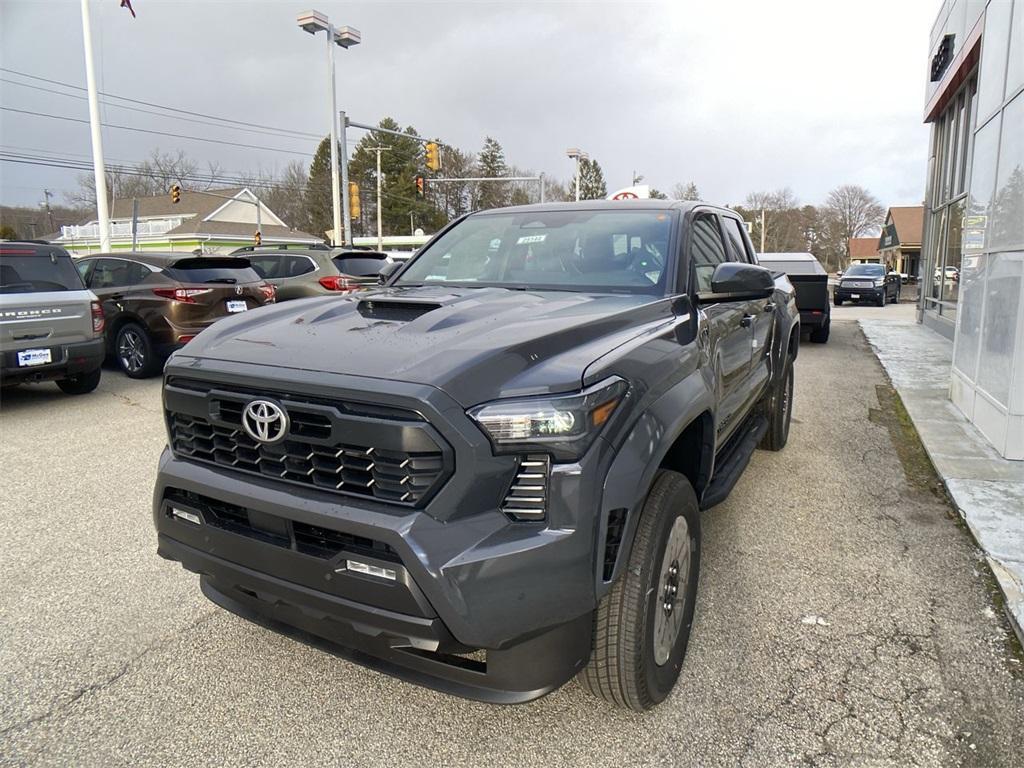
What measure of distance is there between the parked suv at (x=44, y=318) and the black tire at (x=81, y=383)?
0.57ft

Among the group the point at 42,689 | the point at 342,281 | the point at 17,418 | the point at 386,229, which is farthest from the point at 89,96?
the point at 386,229

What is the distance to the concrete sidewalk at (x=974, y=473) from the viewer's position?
3.67 m

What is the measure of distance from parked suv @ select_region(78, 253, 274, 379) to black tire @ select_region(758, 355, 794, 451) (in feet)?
22.4

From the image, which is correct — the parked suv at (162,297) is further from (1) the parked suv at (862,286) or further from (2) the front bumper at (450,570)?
(1) the parked suv at (862,286)

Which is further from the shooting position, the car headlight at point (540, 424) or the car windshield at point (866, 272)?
the car windshield at point (866, 272)

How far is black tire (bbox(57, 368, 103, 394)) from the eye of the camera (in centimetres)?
819

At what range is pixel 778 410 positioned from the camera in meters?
5.59

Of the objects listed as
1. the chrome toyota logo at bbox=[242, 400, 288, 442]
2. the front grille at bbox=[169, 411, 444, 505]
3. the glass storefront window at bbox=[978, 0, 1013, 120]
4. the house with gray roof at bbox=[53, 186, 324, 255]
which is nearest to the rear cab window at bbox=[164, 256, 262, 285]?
the front grille at bbox=[169, 411, 444, 505]

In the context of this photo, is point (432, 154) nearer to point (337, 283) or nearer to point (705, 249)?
point (337, 283)

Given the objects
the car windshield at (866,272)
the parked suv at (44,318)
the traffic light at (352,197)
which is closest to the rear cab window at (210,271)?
the parked suv at (44,318)

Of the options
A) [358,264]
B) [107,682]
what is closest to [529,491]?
[107,682]

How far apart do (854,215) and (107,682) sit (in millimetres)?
106957

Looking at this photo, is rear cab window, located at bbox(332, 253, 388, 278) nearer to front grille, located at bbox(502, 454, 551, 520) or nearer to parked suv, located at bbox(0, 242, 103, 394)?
parked suv, located at bbox(0, 242, 103, 394)

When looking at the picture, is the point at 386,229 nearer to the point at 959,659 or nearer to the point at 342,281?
the point at 342,281
